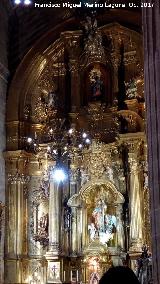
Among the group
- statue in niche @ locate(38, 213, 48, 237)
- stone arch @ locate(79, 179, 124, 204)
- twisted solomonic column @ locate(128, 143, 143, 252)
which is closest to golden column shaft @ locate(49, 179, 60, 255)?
statue in niche @ locate(38, 213, 48, 237)

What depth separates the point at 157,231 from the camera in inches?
306

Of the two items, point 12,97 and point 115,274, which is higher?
point 12,97

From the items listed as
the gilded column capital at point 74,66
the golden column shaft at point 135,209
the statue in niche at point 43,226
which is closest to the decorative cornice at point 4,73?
the gilded column capital at point 74,66

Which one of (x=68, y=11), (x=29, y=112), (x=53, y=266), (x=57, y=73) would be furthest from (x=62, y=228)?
(x=68, y=11)

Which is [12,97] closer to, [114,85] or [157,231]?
[114,85]

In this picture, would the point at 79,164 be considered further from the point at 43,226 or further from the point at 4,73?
the point at 4,73

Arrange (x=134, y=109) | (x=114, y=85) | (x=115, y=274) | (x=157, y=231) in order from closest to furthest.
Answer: (x=115, y=274), (x=157, y=231), (x=134, y=109), (x=114, y=85)

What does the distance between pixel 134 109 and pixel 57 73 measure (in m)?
4.26

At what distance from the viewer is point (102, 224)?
768 inches

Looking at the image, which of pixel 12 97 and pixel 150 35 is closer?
pixel 150 35

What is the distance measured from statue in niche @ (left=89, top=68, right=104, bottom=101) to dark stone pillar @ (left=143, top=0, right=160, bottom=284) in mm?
11507

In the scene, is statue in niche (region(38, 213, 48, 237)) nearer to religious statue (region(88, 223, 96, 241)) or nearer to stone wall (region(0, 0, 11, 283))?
stone wall (region(0, 0, 11, 283))

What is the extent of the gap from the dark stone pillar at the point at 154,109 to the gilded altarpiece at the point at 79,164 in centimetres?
1025

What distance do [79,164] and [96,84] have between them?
11.2ft
